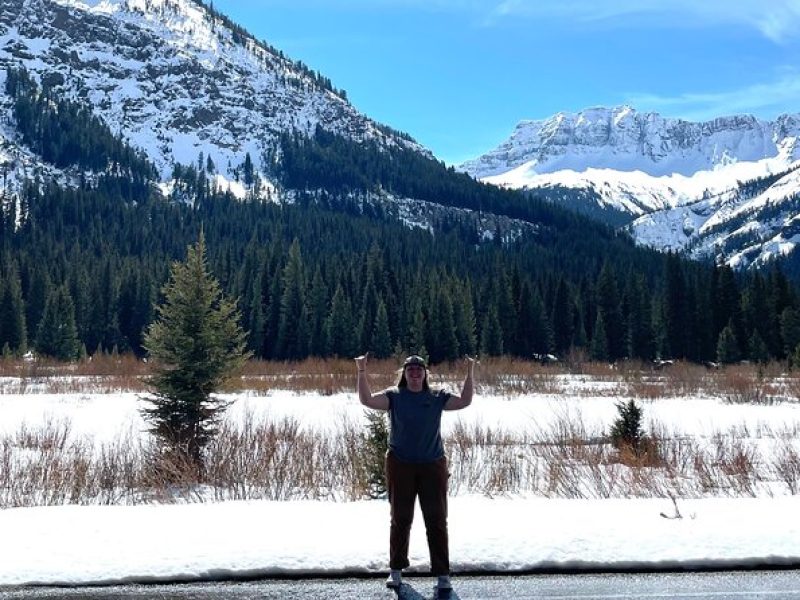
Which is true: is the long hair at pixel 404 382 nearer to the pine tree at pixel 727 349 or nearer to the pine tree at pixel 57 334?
the pine tree at pixel 727 349

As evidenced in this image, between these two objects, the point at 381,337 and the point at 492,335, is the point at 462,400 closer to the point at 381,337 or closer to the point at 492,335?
the point at 381,337

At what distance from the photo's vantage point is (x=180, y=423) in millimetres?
14875

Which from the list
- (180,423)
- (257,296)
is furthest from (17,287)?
(180,423)

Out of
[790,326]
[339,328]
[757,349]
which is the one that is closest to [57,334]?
[339,328]

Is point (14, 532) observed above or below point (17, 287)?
below

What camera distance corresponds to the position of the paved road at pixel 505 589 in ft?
20.8

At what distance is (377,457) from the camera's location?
11102 millimetres

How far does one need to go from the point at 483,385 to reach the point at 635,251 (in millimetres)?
147541

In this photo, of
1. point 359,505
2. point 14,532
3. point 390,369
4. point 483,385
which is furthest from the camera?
point 390,369

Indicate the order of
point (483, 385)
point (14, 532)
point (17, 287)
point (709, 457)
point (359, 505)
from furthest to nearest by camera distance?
1. point (17, 287)
2. point (483, 385)
3. point (709, 457)
4. point (359, 505)
5. point (14, 532)

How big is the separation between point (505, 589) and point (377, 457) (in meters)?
4.74

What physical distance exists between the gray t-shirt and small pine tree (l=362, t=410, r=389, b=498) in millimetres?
4302

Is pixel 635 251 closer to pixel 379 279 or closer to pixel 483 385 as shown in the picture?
pixel 379 279

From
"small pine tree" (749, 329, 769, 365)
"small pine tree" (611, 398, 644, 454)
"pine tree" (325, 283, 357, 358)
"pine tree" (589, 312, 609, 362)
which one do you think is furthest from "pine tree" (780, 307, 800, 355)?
"small pine tree" (611, 398, 644, 454)
